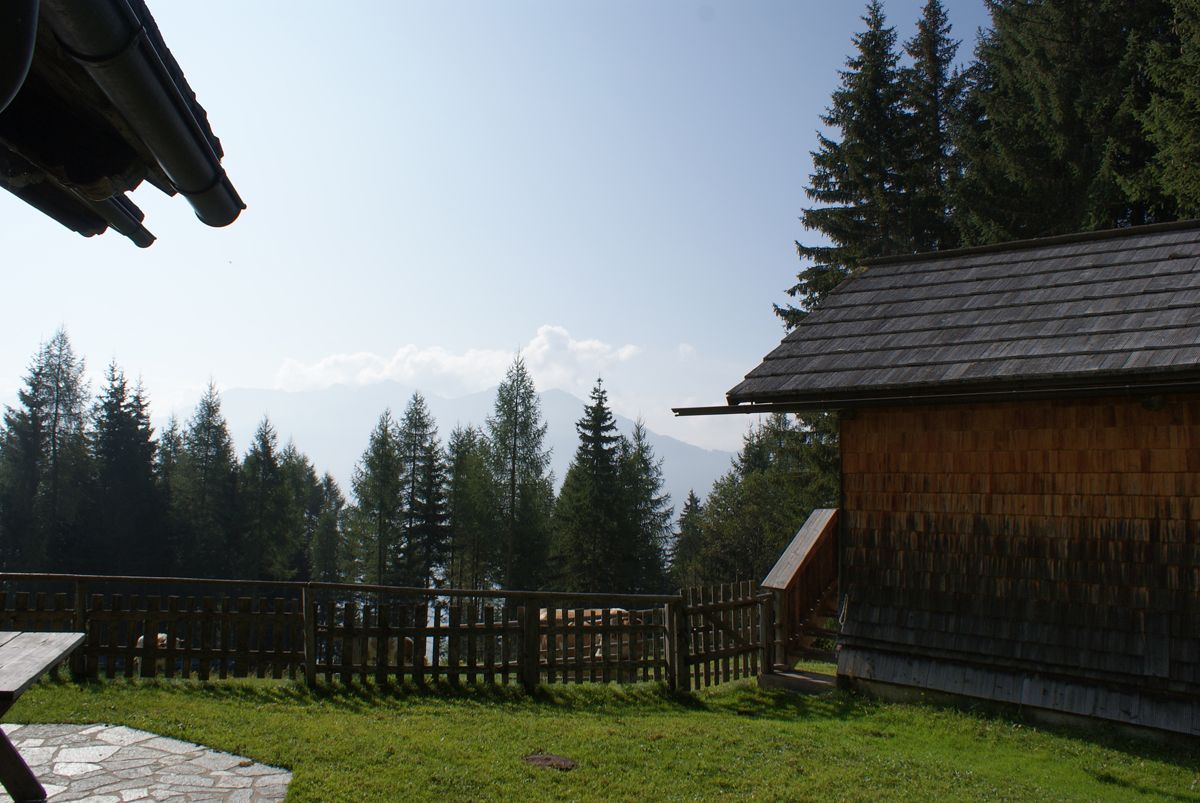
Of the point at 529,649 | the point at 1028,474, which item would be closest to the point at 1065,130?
the point at 1028,474

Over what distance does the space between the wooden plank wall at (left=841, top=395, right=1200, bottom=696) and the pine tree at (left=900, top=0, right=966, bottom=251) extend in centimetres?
1977

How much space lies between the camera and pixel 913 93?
93.0 feet

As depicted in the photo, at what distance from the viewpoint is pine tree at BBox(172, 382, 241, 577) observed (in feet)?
164

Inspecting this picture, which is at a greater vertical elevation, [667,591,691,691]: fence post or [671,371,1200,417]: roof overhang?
[671,371,1200,417]: roof overhang

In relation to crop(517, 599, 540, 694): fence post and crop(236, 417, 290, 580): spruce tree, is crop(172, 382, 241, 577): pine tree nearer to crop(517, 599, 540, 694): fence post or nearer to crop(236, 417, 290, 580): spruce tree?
crop(236, 417, 290, 580): spruce tree

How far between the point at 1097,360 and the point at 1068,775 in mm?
3761

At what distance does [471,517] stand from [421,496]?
3.19 metres

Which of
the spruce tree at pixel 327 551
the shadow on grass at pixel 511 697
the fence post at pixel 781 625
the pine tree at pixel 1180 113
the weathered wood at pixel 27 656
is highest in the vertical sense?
the pine tree at pixel 1180 113

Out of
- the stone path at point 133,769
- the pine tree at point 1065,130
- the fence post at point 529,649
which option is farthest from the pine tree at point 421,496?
the stone path at point 133,769

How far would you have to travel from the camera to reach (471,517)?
162 feet

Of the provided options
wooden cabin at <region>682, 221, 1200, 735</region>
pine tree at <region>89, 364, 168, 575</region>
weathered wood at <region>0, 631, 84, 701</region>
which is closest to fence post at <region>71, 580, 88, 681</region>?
weathered wood at <region>0, 631, 84, 701</region>

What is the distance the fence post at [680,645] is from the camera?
31.2 feet

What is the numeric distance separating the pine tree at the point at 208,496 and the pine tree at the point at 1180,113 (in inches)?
1911

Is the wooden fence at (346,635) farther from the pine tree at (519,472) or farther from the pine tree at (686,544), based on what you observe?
the pine tree at (686,544)
